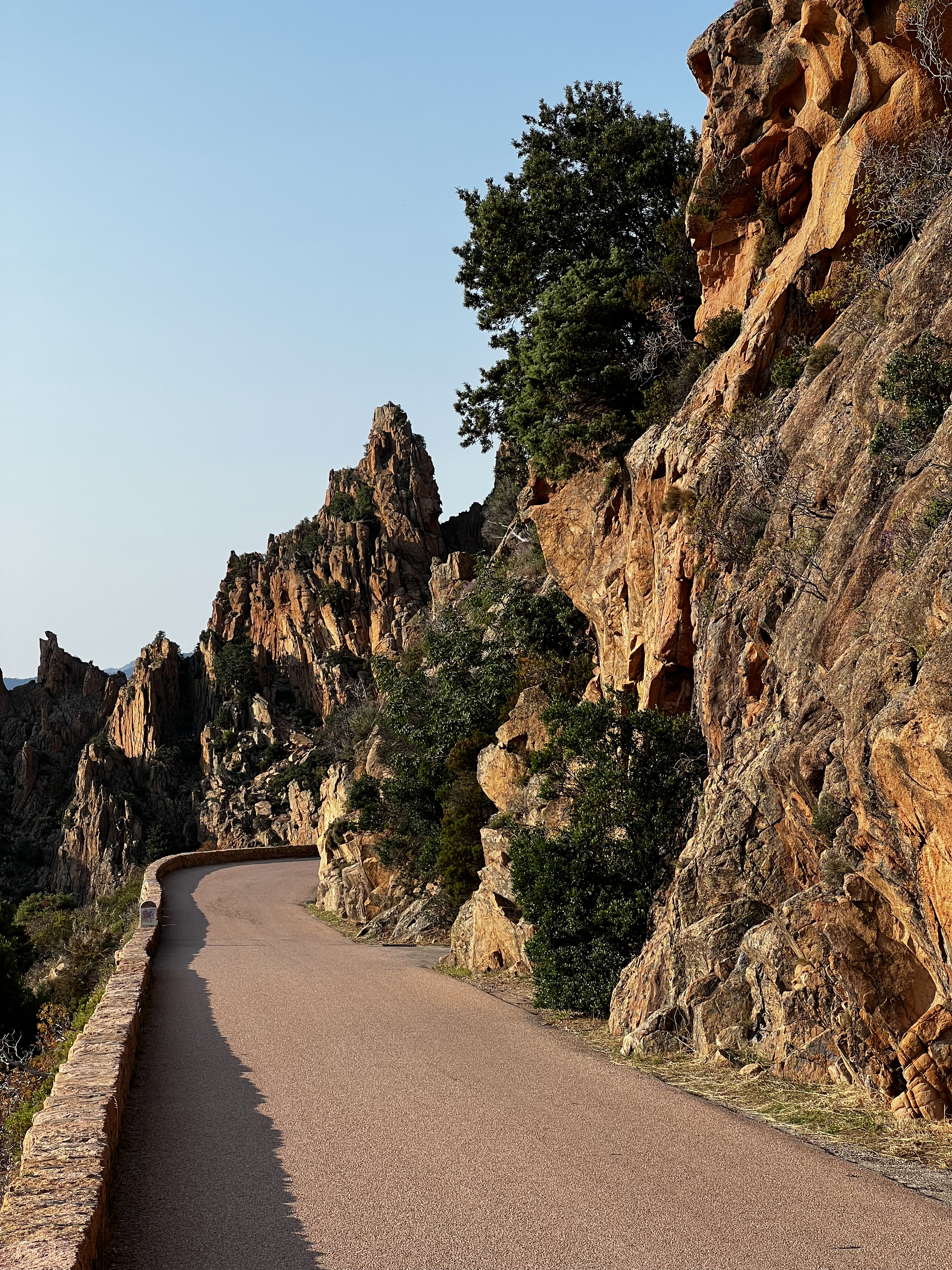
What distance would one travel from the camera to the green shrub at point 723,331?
16406 mm

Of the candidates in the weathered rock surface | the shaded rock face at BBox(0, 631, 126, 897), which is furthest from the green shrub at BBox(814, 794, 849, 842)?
the shaded rock face at BBox(0, 631, 126, 897)

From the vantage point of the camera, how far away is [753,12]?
51.6 ft

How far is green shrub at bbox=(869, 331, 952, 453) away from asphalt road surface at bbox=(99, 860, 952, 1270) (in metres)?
6.47

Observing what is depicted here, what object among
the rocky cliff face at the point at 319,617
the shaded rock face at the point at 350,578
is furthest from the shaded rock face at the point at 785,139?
the shaded rock face at the point at 350,578

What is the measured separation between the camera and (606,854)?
45.9 ft

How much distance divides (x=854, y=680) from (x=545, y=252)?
19.1 meters

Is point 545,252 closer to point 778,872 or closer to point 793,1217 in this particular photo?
point 778,872

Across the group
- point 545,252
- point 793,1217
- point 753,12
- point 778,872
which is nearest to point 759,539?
point 778,872

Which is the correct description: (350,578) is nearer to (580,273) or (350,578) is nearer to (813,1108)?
(580,273)

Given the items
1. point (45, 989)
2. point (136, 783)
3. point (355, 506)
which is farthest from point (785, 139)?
point (136, 783)

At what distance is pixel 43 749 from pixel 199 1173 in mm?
96398

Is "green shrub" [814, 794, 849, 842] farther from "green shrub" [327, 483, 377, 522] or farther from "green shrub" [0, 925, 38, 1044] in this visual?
"green shrub" [327, 483, 377, 522]

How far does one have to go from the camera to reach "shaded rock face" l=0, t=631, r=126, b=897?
3351 inches

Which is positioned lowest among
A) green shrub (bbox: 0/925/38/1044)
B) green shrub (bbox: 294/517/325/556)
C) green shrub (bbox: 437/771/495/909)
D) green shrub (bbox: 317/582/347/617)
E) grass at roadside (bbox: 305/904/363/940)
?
green shrub (bbox: 0/925/38/1044)
